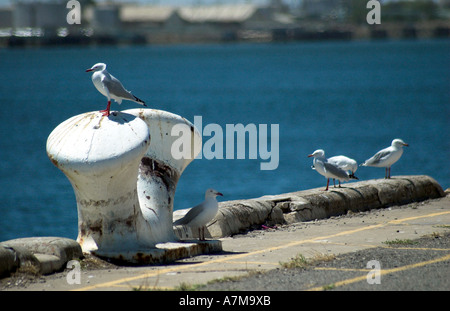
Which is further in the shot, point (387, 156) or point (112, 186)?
point (387, 156)

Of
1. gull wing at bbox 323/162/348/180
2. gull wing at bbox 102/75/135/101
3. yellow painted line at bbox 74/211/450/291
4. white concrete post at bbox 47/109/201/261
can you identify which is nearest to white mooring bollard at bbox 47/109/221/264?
white concrete post at bbox 47/109/201/261

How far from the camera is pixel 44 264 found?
887cm

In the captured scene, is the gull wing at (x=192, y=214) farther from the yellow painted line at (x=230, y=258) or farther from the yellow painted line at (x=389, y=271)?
the yellow painted line at (x=389, y=271)

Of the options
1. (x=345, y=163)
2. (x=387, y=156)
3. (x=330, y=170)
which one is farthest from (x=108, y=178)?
(x=387, y=156)

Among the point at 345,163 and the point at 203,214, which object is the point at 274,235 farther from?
the point at 345,163

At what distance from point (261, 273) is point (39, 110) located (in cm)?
6696

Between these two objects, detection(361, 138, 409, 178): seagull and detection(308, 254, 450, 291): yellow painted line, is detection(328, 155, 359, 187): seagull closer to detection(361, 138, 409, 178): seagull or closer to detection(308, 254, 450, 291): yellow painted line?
detection(361, 138, 409, 178): seagull

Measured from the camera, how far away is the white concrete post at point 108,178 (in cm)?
933

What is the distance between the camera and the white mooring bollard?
368 inches

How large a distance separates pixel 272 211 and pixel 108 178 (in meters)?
3.87

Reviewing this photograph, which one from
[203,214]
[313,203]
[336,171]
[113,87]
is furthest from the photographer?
[336,171]

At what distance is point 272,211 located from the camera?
41.6 feet

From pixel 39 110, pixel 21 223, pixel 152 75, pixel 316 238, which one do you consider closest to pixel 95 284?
pixel 316 238

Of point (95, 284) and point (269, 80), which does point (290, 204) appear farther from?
point (269, 80)
